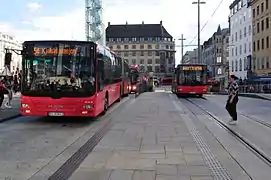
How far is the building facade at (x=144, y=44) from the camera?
158000 millimetres

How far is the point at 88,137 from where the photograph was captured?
12.3 metres

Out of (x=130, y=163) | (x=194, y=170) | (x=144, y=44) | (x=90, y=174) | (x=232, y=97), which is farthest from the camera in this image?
(x=144, y=44)

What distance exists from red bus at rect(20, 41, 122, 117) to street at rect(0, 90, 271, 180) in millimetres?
612

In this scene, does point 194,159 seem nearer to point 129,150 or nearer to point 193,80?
point 129,150

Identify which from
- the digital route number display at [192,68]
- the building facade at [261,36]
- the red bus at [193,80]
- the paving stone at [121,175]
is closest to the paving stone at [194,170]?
the paving stone at [121,175]

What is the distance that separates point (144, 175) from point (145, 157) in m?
1.67

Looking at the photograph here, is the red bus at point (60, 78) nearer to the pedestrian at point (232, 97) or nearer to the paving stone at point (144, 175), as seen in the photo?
the pedestrian at point (232, 97)

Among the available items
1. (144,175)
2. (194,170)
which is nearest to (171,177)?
(144,175)

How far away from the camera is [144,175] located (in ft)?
24.5

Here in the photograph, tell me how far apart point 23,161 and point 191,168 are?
3.30 m

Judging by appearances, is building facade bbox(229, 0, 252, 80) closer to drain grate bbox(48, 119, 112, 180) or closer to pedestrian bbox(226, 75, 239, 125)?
pedestrian bbox(226, 75, 239, 125)

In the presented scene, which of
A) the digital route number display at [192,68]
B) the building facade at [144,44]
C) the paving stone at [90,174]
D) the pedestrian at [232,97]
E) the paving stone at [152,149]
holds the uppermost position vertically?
the building facade at [144,44]

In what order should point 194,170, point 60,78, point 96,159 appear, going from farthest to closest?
1. point 60,78
2. point 96,159
3. point 194,170

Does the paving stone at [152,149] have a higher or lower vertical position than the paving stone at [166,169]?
higher
